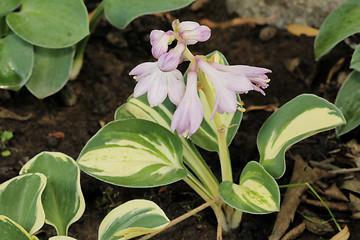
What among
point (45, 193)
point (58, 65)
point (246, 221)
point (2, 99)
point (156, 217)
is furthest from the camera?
point (2, 99)

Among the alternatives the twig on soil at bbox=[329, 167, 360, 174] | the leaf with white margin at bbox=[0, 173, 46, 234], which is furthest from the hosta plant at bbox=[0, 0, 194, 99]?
the twig on soil at bbox=[329, 167, 360, 174]

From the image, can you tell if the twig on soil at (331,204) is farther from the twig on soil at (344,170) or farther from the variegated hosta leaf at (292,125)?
the variegated hosta leaf at (292,125)

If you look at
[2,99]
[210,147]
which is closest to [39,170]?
[210,147]

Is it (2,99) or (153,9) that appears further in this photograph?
(2,99)

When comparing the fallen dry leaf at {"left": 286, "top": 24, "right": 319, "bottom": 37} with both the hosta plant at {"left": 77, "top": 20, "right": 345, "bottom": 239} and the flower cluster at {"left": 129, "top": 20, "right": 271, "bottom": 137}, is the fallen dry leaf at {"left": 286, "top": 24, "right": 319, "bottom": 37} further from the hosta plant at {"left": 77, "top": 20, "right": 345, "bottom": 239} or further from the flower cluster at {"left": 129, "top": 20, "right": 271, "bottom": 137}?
the flower cluster at {"left": 129, "top": 20, "right": 271, "bottom": 137}

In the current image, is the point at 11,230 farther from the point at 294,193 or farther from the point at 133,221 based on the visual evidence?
the point at 294,193

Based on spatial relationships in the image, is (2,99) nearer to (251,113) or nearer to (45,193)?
(45,193)

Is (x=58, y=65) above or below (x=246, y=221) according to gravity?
above
